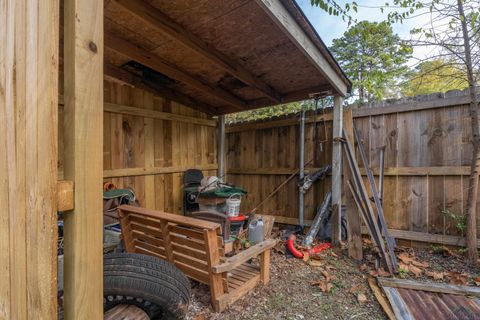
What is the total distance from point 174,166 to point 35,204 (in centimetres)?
360

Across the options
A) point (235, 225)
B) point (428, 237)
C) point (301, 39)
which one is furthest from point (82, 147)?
point (428, 237)

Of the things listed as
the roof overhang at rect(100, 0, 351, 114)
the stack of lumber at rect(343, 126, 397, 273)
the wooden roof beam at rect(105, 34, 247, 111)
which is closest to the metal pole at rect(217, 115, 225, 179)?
the wooden roof beam at rect(105, 34, 247, 111)

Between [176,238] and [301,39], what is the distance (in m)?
2.10

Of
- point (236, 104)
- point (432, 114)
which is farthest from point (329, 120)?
point (236, 104)

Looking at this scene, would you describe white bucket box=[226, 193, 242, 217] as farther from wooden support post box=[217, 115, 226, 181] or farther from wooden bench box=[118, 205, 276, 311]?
wooden support post box=[217, 115, 226, 181]

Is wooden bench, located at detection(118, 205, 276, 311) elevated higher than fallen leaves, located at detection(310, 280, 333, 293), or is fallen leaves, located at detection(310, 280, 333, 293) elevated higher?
wooden bench, located at detection(118, 205, 276, 311)

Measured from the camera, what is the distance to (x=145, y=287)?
1.39 m

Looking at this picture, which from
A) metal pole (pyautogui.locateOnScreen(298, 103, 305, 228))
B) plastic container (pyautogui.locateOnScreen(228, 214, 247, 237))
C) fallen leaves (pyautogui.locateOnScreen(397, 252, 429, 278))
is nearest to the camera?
fallen leaves (pyautogui.locateOnScreen(397, 252, 429, 278))

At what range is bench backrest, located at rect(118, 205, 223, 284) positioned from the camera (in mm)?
1843

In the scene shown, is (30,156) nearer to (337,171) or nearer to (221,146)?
(337,171)

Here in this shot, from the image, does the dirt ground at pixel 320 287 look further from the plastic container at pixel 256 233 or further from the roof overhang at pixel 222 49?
the roof overhang at pixel 222 49

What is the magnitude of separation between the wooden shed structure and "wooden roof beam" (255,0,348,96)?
0.05 feet

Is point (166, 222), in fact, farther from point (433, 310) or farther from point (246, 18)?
point (433, 310)

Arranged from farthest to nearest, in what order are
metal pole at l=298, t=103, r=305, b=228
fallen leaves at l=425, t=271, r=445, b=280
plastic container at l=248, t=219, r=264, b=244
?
metal pole at l=298, t=103, r=305, b=228
plastic container at l=248, t=219, r=264, b=244
fallen leaves at l=425, t=271, r=445, b=280
